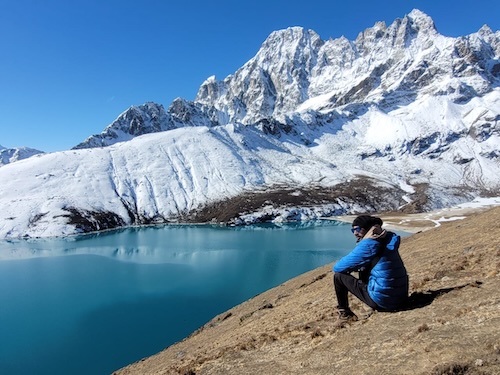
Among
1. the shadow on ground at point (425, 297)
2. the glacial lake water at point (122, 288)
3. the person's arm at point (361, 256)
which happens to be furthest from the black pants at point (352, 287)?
the glacial lake water at point (122, 288)

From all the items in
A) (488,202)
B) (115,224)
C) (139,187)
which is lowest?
(488,202)

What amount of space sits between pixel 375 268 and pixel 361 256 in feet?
1.57

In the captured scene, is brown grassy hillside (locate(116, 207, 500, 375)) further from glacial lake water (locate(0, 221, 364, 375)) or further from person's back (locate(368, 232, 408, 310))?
glacial lake water (locate(0, 221, 364, 375))

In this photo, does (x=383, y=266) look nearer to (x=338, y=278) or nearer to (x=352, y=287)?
(x=352, y=287)

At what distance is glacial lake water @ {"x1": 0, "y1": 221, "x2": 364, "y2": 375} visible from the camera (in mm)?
35812

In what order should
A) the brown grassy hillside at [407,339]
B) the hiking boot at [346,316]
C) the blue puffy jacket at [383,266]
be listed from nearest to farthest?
1. the brown grassy hillside at [407,339]
2. the blue puffy jacket at [383,266]
3. the hiking boot at [346,316]

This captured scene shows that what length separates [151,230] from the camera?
5645 inches

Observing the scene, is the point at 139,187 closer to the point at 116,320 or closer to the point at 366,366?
the point at 116,320

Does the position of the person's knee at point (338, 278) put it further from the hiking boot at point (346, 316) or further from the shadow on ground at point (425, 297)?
the shadow on ground at point (425, 297)

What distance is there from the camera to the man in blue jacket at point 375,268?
9500mm

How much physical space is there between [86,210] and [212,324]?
142992 mm

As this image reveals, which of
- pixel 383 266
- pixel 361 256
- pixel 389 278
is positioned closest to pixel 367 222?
pixel 361 256

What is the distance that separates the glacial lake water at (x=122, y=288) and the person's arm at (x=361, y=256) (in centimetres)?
2950

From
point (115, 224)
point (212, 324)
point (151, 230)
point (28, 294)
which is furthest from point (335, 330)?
point (115, 224)
